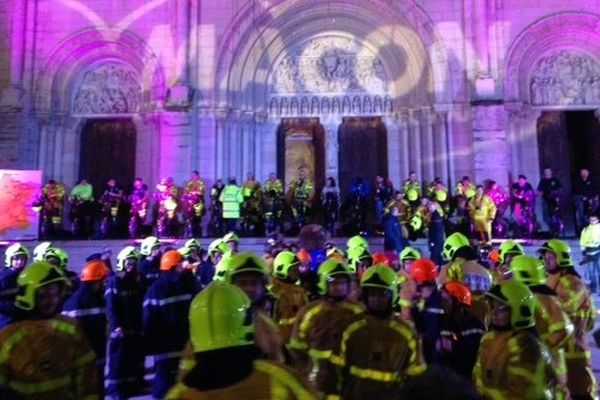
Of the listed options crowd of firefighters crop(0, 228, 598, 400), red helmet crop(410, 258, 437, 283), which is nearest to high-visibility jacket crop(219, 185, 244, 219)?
Answer: crowd of firefighters crop(0, 228, 598, 400)

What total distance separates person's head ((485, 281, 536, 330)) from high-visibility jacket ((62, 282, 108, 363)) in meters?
3.32

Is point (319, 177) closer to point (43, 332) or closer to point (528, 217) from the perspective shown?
point (528, 217)

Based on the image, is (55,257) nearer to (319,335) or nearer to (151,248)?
(151,248)

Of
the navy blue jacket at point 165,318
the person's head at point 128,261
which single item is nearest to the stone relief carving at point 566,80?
the person's head at point 128,261

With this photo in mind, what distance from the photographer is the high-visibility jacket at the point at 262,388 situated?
176cm

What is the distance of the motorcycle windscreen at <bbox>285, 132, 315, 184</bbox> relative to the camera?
54.6 feet

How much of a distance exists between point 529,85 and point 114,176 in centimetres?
1257

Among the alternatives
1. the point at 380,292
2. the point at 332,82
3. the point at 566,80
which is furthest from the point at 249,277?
the point at 566,80

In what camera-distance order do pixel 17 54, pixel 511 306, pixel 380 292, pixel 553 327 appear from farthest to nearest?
pixel 17 54 → pixel 553 327 → pixel 380 292 → pixel 511 306

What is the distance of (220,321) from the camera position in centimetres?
184


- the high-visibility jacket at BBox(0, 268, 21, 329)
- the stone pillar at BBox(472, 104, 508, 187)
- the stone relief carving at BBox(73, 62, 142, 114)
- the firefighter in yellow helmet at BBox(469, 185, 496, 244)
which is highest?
the stone relief carving at BBox(73, 62, 142, 114)

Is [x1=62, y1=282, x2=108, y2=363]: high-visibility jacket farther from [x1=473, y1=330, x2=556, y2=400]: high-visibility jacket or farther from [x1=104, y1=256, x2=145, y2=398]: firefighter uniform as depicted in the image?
[x1=473, y1=330, x2=556, y2=400]: high-visibility jacket

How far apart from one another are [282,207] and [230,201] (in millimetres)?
1461

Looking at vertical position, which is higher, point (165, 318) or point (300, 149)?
point (300, 149)
